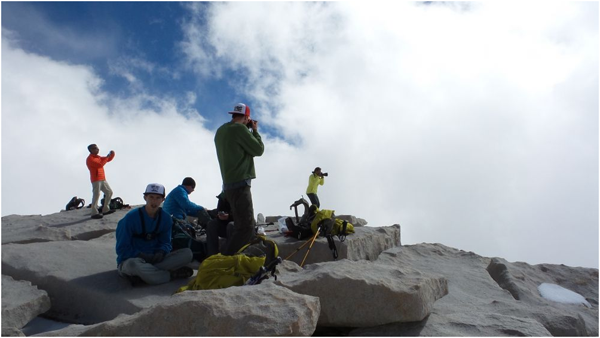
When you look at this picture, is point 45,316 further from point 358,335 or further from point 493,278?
point 493,278

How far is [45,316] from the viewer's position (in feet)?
A: 15.7

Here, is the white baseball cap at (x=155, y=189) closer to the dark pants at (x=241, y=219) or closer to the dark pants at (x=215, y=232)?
the dark pants at (x=241, y=219)

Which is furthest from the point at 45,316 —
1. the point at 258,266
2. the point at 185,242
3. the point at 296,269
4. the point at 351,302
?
the point at 351,302

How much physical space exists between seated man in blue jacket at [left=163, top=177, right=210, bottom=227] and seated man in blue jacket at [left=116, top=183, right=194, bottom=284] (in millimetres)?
1599

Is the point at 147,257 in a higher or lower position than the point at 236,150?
lower

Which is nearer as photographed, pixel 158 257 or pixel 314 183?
pixel 158 257

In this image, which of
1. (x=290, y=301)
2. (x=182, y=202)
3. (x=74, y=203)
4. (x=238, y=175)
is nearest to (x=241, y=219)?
(x=238, y=175)

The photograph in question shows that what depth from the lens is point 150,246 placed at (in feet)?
17.2

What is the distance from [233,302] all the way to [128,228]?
259 centimetres

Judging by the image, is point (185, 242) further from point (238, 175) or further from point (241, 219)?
point (238, 175)

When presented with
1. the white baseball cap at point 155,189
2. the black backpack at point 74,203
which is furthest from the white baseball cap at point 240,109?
the black backpack at point 74,203

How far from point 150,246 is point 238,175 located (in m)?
1.29

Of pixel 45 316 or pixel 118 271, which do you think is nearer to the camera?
pixel 45 316

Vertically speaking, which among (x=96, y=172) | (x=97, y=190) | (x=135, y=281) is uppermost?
(x=96, y=172)
